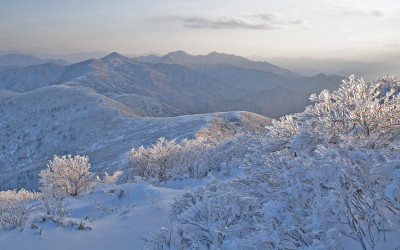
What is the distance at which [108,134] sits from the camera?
40.8 metres

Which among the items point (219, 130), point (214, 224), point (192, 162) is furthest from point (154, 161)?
point (219, 130)

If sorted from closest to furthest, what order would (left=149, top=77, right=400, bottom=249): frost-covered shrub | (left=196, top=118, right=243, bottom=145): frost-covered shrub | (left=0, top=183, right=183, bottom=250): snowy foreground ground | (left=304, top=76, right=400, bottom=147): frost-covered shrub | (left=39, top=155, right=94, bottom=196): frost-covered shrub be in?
(left=149, top=77, right=400, bottom=249): frost-covered shrub
(left=0, top=183, right=183, bottom=250): snowy foreground ground
(left=304, top=76, right=400, bottom=147): frost-covered shrub
(left=39, top=155, right=94, bottom=196): frost-covered shrub
(left=196, top=118, right=243, bottom=145): frost-covered shrub

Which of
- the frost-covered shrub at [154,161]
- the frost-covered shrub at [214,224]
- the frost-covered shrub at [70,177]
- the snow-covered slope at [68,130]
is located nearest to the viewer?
the frost-covered shrub at [214,224]

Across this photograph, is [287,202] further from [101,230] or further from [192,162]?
[192,162]

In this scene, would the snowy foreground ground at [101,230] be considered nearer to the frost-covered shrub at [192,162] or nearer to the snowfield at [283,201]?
the snowfield at [283,201]

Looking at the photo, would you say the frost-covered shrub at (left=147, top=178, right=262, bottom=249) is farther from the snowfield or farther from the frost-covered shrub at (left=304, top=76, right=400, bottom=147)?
the frost-covered shrub at (left=304, top=76, right=400, bottom=147)

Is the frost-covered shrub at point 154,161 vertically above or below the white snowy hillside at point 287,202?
below

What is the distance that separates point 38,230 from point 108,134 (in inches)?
1512

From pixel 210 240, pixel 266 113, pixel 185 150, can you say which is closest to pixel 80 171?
pixel 185 150

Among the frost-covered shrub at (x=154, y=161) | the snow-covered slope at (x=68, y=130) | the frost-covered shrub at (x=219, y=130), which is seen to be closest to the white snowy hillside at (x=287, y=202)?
the frost-covered shrub at (x=154, y=161)

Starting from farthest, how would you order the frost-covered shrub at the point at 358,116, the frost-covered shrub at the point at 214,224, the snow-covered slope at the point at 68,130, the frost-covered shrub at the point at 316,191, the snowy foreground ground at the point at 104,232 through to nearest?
1. the snow-covered slope at the point at 68,130
2. the frost-covered shrub at the point at 358,116
3. the snowy foreground ground at the point at 104,232
4. the frost-covered shrub at the point at 214,224
5. the frost-covered shrub at the point at 316,191

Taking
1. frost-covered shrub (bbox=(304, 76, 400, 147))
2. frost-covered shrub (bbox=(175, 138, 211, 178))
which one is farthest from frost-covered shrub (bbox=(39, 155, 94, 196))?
frost-covered shrub (bbox=(304, 76, 400, 147))

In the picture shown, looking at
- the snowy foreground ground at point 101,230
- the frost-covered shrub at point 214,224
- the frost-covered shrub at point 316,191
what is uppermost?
the frost-covered shrub at point 316,191

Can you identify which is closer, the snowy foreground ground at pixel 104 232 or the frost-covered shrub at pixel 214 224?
the frost-covered shrub at pixel 214 224
